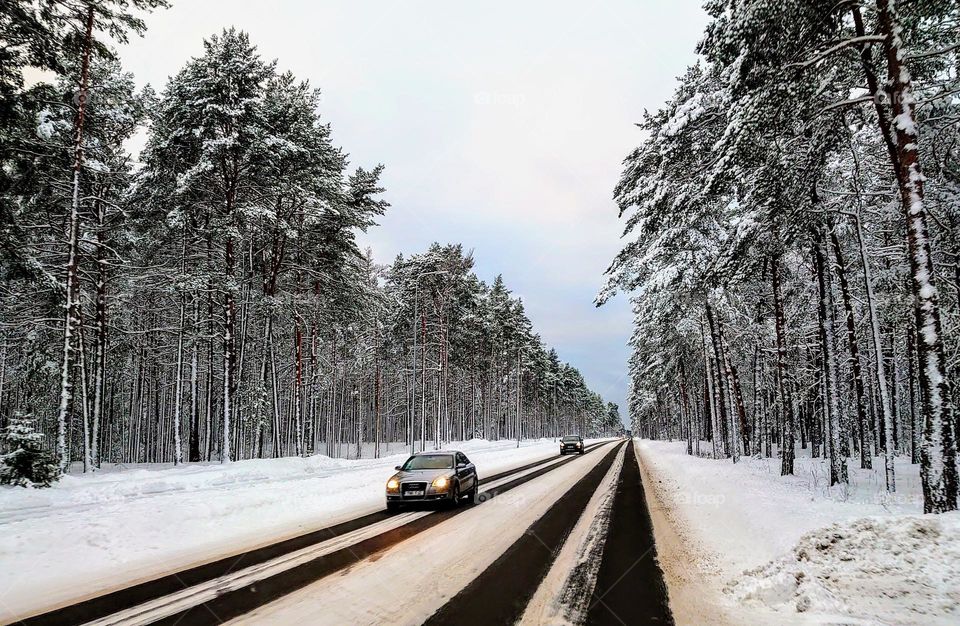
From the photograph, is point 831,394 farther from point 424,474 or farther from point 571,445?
point 571,445

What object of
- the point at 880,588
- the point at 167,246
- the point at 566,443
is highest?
the point at 167,246

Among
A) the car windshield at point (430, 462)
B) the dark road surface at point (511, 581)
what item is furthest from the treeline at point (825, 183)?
the car windshield at point (430, 462)

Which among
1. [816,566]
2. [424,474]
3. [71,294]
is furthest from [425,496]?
[71,294]

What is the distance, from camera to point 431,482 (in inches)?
453

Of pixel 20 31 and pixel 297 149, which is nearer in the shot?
pixel 20 31

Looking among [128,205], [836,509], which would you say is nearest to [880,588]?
[836,509]

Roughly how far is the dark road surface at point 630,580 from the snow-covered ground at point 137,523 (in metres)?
5.86

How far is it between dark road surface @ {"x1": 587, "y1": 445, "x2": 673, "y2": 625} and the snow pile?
0.99 m

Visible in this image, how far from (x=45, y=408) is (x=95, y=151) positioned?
51.3 feet

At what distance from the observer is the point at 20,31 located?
11.8m

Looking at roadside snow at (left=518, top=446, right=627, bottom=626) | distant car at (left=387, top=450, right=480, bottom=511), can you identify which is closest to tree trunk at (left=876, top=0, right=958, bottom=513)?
roadside snow at (left=518, top=446, right=627, bottom=626)

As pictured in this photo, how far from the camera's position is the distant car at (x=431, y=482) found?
11.4 metres

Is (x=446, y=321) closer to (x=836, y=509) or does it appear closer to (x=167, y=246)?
(x=167, y=246)

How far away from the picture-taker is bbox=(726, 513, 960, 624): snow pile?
4441 millimetres
